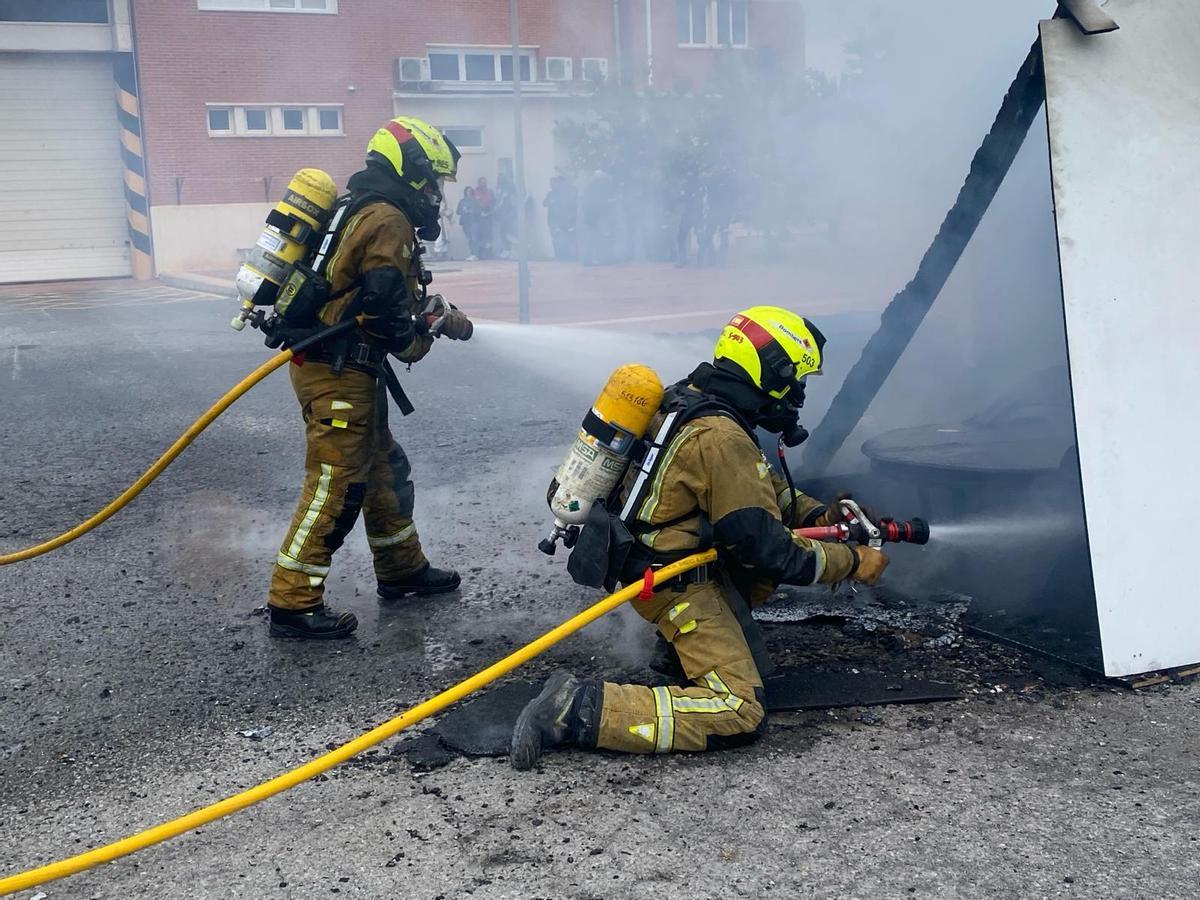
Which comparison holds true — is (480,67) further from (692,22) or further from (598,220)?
(692,22)

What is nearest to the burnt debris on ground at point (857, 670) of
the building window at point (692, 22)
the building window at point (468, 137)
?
the building window at point (692, 22)

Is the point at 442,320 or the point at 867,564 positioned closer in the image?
the point at 867,564

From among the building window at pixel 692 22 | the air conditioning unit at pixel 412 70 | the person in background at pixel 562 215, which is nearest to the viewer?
the building window at pixel 692 22

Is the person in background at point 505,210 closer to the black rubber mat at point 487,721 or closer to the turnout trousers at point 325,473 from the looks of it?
the turnout trousers at point 325,473

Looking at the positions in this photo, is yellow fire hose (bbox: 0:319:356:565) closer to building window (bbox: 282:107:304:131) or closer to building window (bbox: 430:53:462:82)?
building window (bbox: 430:53:462:82)

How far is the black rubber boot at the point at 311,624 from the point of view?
3.81 m

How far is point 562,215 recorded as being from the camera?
17062mm

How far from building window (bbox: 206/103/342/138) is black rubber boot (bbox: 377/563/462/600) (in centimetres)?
1478

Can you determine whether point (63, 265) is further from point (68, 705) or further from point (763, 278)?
point (68, 705)

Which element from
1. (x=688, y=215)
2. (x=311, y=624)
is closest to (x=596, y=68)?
(x=688, y=215)

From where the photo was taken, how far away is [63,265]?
18.6m

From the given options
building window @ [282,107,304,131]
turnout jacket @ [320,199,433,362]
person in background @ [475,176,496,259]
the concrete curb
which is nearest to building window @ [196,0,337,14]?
building window @ [282,107,304,131]

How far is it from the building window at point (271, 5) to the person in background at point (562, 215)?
3624 millimetres

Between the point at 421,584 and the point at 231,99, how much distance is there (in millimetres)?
14681
